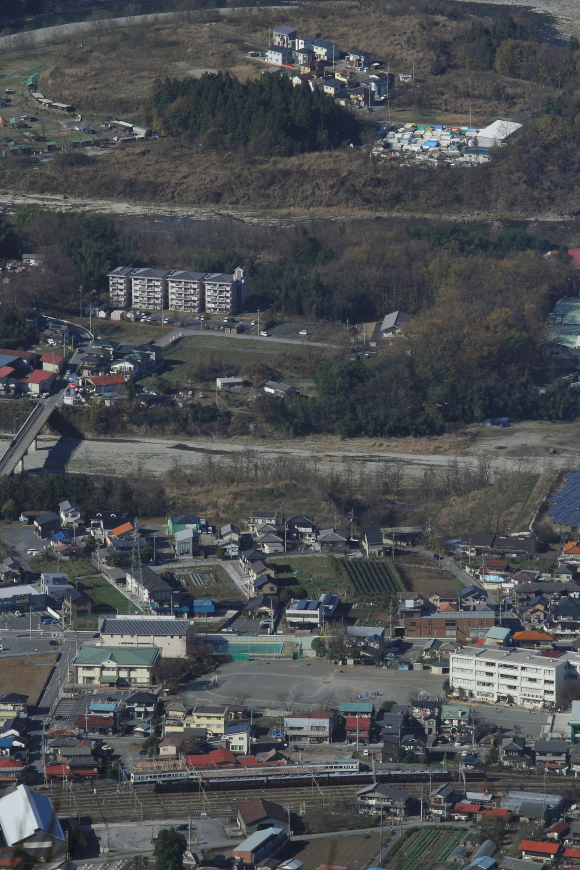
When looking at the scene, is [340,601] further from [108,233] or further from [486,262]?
[108,233]

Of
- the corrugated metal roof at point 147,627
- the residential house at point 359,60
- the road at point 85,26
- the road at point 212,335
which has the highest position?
the road at point 85,26

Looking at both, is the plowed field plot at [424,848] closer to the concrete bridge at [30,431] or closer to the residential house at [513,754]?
the residential house at [513,754]

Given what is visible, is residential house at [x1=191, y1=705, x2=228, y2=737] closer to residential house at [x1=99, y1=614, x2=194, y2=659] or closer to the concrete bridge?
residential house at [x1=99, y1=614, x2=194, y2=659]

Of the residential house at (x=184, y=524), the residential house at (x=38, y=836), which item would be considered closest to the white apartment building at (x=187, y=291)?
the residential house at (x=184, y=524)

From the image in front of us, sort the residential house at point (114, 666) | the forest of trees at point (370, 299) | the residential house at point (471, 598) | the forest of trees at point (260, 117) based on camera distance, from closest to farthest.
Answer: the residential house at point (114, 666) < the residential house at point (471, 598) < the forest of trees at point (370, 299) < the forest of trees at point (260, 117)

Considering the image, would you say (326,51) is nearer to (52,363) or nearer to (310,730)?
(52,363)
